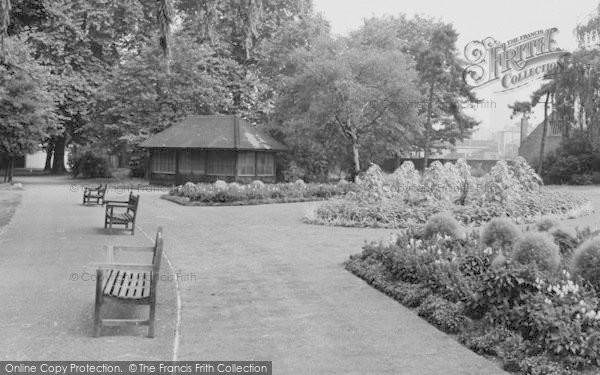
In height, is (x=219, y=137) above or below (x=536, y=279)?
above

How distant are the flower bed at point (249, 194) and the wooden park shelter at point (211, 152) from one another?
9603 millimetres

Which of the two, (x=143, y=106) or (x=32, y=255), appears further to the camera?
(x=143, y=106)

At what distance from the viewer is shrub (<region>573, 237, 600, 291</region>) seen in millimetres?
6676

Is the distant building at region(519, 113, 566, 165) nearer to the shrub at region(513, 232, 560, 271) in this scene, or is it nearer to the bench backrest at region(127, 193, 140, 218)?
the bench backrest at region(127, 193, 140, 218)

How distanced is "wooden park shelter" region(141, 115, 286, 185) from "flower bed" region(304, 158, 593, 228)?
60.7ft

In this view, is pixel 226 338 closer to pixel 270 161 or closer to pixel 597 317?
pixel 597 317

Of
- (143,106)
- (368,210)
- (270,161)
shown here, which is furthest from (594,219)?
(143,106)

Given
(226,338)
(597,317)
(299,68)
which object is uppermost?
(299,68)

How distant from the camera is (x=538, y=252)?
721 centimetres

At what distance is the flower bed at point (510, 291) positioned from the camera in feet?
Answer: 18.2

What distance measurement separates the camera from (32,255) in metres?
11.5

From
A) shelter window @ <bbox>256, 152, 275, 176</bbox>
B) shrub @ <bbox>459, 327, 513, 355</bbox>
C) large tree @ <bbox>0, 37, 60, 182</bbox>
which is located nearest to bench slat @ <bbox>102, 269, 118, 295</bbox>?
shrub @ <bbox>459, 327, 513, 355</bbox>

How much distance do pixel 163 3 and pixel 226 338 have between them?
8.34m

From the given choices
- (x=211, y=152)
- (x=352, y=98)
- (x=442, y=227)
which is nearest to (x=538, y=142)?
(x=352, y=98)
